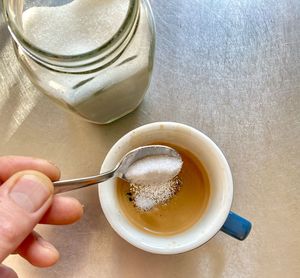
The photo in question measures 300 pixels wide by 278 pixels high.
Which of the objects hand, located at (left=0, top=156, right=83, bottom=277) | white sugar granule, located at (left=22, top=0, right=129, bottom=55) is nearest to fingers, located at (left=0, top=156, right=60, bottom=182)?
hand, located at (left=0, top=156, right=83, bottom=277)

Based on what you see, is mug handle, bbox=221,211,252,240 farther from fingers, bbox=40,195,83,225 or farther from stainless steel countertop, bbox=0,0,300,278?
fingers, bbox=40,195,83,225

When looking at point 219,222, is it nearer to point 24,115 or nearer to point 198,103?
point 198,103

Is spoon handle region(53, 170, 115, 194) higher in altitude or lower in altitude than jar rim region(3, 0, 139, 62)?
lower

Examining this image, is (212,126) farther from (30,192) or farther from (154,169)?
(30,192)

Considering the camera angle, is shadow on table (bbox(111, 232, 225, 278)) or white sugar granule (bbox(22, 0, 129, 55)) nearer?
white sugar granule (bbox(22, 0, 129, 55))

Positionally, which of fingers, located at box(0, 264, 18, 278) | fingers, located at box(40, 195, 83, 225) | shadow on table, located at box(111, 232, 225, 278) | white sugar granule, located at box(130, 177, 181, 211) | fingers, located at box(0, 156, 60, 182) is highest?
A: fingers, located at box(0, 156, 60, 182)

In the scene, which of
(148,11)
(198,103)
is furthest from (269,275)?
(148,11)
